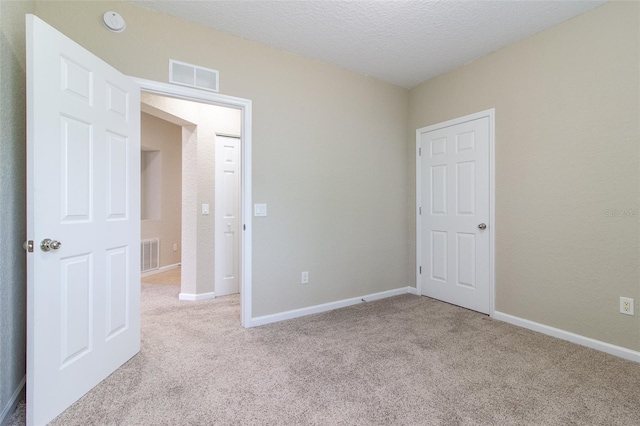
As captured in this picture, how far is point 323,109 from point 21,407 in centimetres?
315

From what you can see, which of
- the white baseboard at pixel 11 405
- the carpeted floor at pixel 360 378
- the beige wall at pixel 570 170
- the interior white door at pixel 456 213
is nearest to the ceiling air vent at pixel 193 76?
the carpeted floor at pixel 360 378

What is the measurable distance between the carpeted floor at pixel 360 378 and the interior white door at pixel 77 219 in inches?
8.1

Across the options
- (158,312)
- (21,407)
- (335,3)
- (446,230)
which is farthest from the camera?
(446,230)

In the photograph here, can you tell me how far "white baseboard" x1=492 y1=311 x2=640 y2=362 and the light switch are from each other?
247 centimetres

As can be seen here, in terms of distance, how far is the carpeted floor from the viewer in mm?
1559

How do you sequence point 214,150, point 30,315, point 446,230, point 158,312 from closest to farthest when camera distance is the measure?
point 30,315
point 158,312
point 446,230
point 214,150

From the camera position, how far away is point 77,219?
1.70 metres

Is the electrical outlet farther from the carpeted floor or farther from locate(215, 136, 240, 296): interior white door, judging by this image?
locate(215, 136, 240, 296): interior white door

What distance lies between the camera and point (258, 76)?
282cm

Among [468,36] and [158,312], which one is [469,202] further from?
[158,312]

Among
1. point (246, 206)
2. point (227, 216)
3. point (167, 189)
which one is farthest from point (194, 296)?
point (167, 189)

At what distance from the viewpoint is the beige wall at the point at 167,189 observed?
16.9 ft

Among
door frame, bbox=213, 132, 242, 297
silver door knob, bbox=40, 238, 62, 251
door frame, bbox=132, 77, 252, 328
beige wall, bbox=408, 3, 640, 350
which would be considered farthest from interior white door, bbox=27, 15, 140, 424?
beige wall, bbox=408, 3, 640, 350

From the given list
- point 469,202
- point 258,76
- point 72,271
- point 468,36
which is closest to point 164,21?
point 258,76
